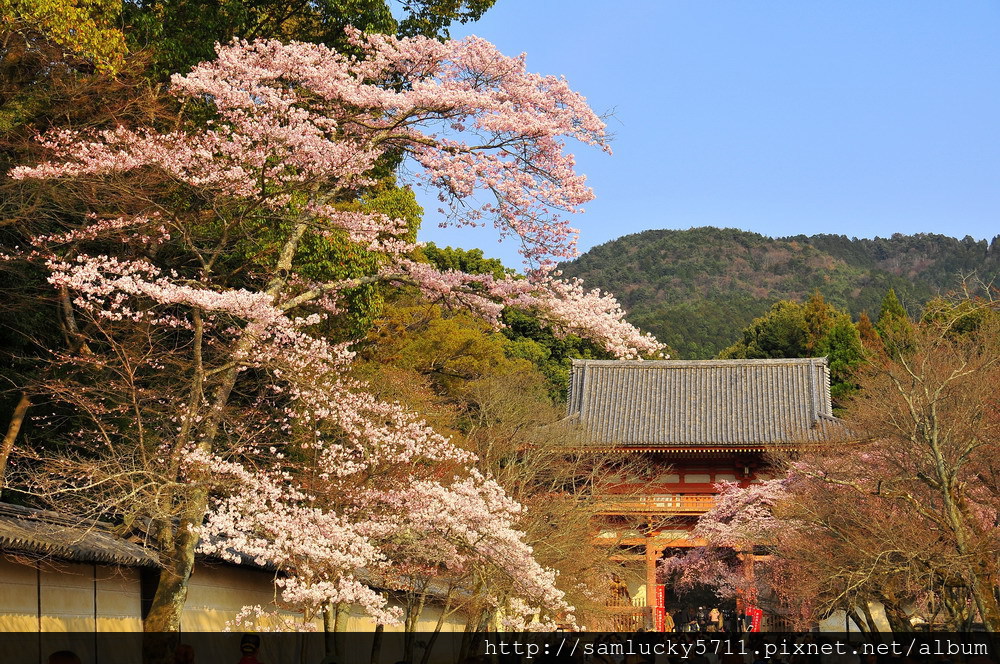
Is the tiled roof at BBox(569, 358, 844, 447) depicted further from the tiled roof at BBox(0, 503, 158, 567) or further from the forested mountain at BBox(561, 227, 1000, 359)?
the forested mountain at BBox(561, 227, 1000, 359)

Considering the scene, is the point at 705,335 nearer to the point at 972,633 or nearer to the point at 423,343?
the point at 423,343

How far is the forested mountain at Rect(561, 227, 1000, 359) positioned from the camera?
344 ft

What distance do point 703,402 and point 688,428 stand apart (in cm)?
185

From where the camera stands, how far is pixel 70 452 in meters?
13.6

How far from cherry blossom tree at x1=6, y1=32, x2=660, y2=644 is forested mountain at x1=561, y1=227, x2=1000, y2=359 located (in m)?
80.5

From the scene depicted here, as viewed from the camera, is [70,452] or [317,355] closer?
[317,355]

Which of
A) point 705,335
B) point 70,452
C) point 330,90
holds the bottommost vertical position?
point 70,452

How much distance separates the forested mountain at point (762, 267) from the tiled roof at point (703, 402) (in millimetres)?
55424

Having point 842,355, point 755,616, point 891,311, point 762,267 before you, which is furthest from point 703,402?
point 762,267

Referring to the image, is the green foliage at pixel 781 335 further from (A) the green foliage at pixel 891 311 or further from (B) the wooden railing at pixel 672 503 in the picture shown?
(B) the wooden railing at pixel 672 503

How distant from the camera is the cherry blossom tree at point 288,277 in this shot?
11609 mm

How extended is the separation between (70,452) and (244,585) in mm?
3893

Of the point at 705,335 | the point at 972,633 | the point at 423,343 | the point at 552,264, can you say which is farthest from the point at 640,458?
the point at 705,335

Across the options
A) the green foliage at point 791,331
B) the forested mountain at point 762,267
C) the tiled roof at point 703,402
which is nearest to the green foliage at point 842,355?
the green foliage at point 791,331
